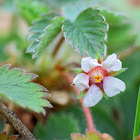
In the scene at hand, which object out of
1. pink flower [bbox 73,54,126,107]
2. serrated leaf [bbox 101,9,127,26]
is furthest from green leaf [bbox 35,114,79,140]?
serrated leaf [bbox 101,9,127,26]

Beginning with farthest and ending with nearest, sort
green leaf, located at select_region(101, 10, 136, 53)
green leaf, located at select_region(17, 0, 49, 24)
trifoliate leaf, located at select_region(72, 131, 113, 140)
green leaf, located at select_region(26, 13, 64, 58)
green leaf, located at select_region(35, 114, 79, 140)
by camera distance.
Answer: green leaf, located at select_region(101, 10, 136, 53) < green leaf, located at select_region(17, 0, 49, 24) < green leaf, located at select_region(35, 114, 79, 140) < green leaf, located at select_region(26, 13, 64, 58) < trifoliate leaf, located at select_region(72, 131, 113, 140)

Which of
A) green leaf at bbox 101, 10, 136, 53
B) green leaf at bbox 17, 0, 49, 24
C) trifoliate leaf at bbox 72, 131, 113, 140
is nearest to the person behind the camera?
trifoliate leaf at bbox 72, 131, 113, 140

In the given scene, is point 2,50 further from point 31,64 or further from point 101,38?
point 101,38

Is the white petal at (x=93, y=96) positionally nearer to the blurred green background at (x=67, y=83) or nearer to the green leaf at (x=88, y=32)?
the green leaf at (x=88, y=32)

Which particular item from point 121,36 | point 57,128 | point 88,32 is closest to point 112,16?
point 88,32

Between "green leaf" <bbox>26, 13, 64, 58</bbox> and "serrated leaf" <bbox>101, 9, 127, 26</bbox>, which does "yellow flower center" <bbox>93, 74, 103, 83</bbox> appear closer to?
"green leaf" <bbox>26, 13, 64, 58</bbox>

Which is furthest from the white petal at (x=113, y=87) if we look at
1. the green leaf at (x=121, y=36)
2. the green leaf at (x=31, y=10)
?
the green leaf at (x=121, y=36)

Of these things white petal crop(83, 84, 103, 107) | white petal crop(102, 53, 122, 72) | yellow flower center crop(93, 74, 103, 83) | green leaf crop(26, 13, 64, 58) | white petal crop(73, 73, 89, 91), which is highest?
green leaf crop(26, 13, 64, 58)
